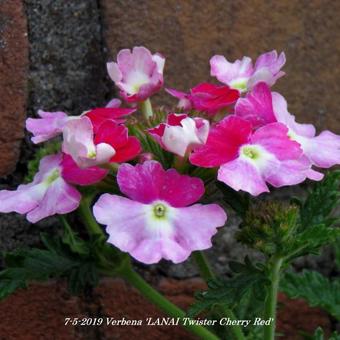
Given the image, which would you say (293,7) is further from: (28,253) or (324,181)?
(28,253)

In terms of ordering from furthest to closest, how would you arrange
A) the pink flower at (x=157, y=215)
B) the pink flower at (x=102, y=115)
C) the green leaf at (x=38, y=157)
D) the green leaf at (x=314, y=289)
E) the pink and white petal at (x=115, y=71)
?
the green leaf at (x=314, y=289) < the green leaf at (x=38, y=157) < the pink and white petal at (x=115, y=71) < the pink flower at (x=102, y=115) < the pink flower at (x=157, y=215)

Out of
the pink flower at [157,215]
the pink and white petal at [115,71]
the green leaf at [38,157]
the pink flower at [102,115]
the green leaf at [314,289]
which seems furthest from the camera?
the green leaf at [314,289]

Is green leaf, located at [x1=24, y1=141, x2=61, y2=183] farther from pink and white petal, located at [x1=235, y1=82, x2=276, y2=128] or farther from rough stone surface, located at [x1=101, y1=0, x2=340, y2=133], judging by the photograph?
pink and white petal, located at [x1=235, y1=82, x2=276, y2=128]

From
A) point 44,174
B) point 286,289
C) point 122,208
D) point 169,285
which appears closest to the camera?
point 122,208

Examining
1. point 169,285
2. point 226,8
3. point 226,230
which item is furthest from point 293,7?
point 169,285

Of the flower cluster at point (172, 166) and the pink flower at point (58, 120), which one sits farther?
the pink flower at point (58, 120)

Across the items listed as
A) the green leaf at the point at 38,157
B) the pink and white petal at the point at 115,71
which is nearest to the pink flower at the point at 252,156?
the pink and white petal at the point at 115,71

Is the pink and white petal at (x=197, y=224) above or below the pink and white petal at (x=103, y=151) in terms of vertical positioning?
below

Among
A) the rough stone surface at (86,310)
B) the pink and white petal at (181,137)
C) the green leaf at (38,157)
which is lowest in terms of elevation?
the rough stone surface at (86,310)

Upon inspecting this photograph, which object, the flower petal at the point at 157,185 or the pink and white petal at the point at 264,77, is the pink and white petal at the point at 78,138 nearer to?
the flower petal at the point at 157,185

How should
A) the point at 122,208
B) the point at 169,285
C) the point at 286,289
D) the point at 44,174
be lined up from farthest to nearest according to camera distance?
the point at 169,285 < the point at 286,289 < the point at 44,174 < the point at 122,208
